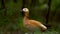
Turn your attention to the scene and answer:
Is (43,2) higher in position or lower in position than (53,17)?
higher

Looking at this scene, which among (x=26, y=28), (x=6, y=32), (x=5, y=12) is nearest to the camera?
(x=26, y=28)

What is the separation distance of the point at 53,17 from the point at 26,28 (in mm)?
2177

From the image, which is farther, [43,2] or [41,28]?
[43,2]

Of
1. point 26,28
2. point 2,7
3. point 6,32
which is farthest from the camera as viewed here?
point 2,7

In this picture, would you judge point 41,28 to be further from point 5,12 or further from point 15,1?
point 15,1

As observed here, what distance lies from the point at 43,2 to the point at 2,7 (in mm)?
1185

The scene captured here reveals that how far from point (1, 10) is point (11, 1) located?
531 millimetres

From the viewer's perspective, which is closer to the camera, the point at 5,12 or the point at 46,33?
the point at 46,33

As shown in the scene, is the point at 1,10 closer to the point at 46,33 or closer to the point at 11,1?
the point at 11,1

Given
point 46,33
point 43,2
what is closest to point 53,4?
point 43,2

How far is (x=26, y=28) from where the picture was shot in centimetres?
457

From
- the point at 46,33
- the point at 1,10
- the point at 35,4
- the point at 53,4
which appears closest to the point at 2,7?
the point at 1,10

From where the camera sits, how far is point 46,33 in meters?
4.83

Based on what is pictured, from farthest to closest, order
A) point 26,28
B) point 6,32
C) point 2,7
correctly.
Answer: point 2,7, point 6,32, point 26,28
